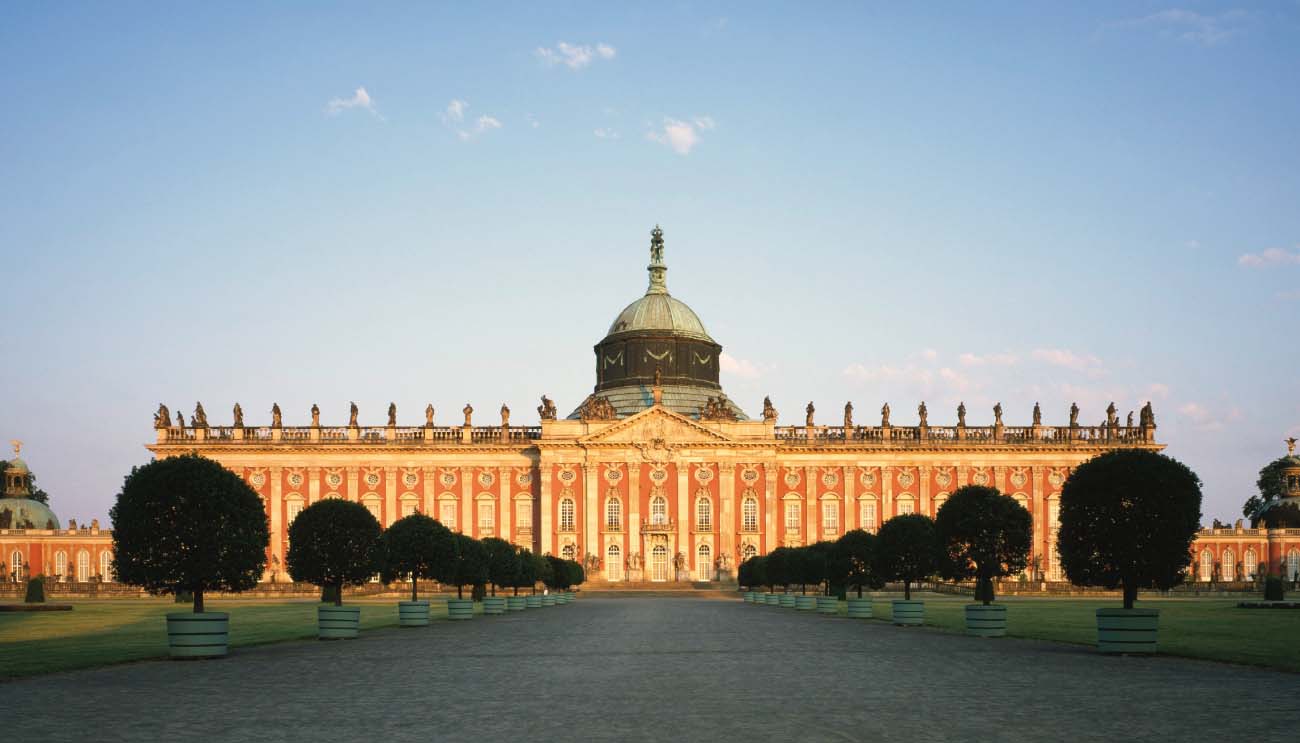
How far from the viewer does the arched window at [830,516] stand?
101062 mm

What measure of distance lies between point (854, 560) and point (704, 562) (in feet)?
160

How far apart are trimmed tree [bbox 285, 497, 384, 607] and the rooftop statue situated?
64.3m

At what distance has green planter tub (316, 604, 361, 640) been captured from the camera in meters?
32.0

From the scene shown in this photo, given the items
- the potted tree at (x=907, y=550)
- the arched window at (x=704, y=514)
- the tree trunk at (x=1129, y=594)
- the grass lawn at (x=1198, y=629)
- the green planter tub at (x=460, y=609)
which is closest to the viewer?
the grass lawn at (x=1198, y=629)

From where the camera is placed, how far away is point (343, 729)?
1478cm

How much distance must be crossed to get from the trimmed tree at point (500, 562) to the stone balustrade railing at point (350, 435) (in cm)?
4515

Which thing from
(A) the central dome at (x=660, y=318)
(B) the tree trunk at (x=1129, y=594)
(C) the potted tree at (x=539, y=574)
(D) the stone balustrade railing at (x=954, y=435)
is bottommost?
(C) the potted tree at (x=539, y=574)

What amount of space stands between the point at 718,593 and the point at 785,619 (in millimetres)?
42843

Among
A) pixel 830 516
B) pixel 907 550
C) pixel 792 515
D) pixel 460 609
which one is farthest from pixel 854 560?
pixel 830 516

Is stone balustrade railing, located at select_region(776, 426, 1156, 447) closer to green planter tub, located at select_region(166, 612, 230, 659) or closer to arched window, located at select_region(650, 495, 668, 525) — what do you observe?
arched window, located at select_region(650, 495, 668, 525)

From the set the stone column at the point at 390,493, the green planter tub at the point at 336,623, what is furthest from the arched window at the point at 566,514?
the green planter tub at the point at 336,623

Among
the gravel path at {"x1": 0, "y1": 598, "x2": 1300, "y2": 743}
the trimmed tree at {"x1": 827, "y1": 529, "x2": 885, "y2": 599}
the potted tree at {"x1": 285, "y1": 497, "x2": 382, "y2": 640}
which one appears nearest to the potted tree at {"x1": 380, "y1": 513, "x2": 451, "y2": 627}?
the potted tree at {"x1": 285, "y1": 497, "x2": 382, "y2": 640}

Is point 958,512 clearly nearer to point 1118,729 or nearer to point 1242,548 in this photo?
point 1118,729

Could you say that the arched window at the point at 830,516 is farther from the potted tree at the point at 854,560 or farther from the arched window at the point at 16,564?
the arched window at the point at 16,564
